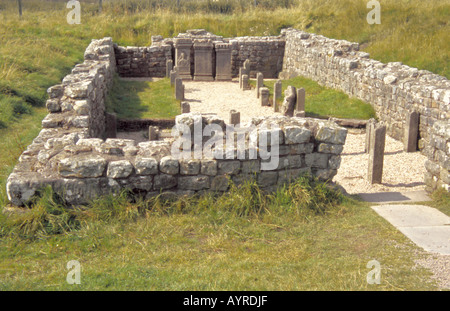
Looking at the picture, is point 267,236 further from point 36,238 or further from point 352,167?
point 352,167

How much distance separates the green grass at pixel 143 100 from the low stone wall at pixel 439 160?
25.3 ft

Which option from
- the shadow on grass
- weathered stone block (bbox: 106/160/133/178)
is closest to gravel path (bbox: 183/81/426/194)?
the shadow on grass

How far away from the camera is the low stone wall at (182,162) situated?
21.0 ft

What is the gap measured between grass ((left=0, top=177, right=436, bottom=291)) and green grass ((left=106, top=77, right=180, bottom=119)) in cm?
777

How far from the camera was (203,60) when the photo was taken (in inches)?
832

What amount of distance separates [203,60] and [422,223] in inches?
613

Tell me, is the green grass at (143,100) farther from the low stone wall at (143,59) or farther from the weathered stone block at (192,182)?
the weathered stone block at (192,182)

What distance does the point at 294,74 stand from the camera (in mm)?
21000

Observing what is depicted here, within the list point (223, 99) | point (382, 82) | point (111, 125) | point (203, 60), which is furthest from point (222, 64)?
point (111, 125)

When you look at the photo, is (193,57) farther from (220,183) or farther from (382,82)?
(220,183)

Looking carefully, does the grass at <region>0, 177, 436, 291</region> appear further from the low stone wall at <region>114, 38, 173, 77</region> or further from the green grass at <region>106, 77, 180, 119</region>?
the low stone wall at <region>114, 38, 173, 77</region>

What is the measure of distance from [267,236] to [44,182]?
9.25 ft

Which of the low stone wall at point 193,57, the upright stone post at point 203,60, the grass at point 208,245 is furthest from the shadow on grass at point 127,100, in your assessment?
the grass at point 208,245

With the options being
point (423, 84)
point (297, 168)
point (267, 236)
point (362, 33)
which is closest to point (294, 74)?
point (362, 33)
